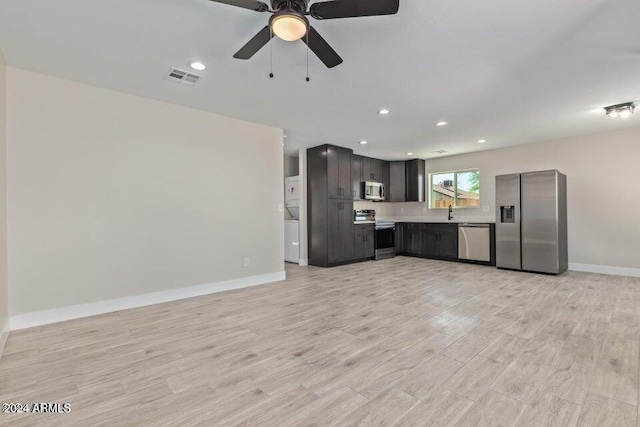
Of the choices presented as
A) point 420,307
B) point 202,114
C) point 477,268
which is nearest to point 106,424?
point 420,307

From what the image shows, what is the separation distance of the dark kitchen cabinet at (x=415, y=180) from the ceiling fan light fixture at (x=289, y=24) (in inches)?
236

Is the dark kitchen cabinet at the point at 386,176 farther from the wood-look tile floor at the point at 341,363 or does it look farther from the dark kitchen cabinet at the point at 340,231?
the wood-look tile floor at the point at 341,363

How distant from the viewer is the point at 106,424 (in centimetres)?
149

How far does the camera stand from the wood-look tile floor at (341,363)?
1.57m

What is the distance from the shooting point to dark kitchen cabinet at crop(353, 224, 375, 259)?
6.29 metres

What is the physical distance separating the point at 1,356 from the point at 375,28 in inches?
147

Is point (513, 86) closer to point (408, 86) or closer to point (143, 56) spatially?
point (408, 86)

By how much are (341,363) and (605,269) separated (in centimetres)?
560

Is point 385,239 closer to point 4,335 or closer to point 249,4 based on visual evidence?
point 249,4

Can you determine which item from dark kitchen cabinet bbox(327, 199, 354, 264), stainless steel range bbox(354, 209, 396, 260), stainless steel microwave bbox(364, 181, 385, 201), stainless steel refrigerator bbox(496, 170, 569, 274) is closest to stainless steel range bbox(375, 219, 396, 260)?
stainless steel range bbox(354, 209, 396, 260)

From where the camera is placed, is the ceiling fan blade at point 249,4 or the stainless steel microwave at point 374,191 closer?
the ceiling fan blade at point 249,4

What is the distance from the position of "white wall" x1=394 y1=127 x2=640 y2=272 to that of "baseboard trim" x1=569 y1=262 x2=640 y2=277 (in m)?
0.05

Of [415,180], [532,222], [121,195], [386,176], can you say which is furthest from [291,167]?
[532,222]

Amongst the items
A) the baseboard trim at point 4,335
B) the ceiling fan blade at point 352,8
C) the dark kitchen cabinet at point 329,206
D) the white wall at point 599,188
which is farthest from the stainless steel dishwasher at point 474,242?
the baseboard trim at point 4,335
